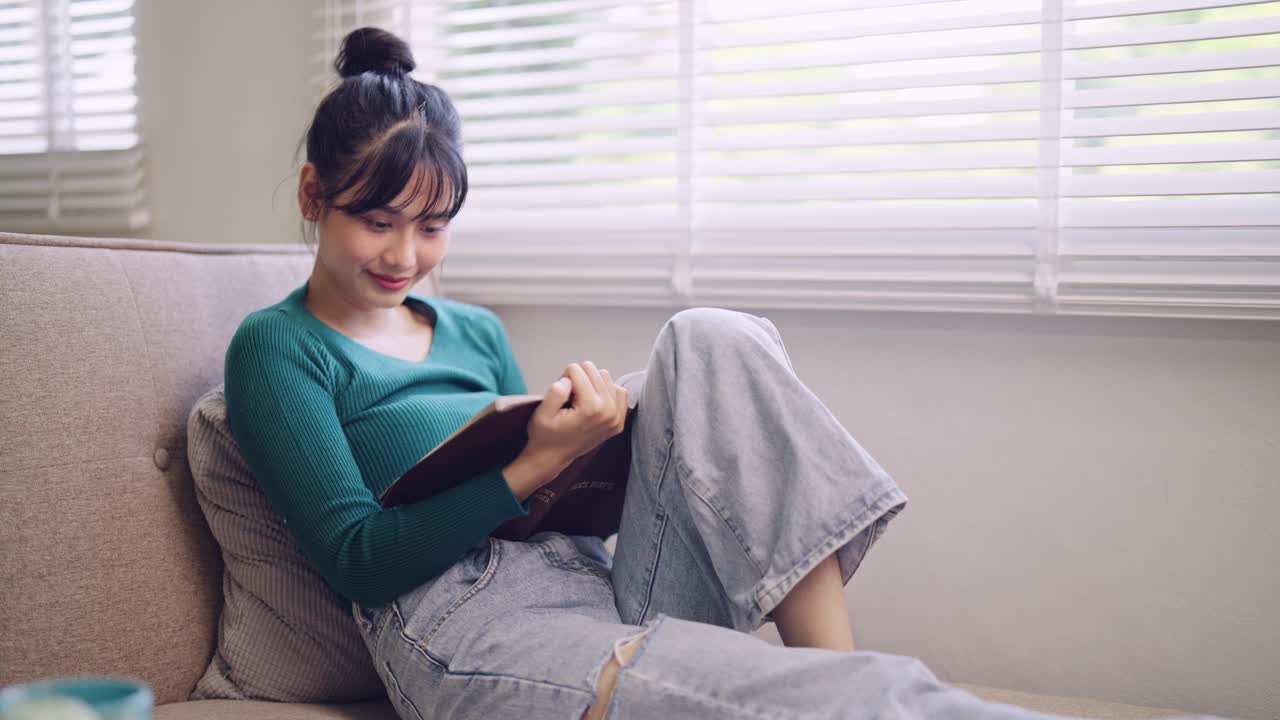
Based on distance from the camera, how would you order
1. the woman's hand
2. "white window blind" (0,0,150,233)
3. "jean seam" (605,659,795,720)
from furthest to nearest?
1. "white window blind" (0,0,150,233)
2. the woman's hand
3. "jean seam" (605,659,795,720)

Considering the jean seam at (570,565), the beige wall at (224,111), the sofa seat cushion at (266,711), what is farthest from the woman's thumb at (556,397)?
the beige wall at (224,111)

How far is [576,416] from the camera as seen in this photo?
105 centimetres

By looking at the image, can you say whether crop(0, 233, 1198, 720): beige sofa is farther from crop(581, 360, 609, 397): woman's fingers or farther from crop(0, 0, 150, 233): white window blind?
crop(0, 0, 150, 233): white window blind

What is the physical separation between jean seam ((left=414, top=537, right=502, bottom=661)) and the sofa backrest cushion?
1.04 ft

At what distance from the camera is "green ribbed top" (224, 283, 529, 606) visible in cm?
106

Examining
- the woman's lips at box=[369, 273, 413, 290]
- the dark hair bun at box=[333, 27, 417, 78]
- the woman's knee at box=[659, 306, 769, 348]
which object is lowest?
the woman's knee at box=[659, 306, 769, 348]

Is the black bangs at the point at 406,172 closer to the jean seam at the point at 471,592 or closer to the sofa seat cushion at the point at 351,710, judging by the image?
the jean seam at the point at 471,592

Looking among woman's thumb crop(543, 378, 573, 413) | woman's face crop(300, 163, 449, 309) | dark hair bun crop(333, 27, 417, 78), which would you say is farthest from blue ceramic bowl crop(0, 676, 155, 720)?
dark hair bun crop(333, 27, 417, 78)

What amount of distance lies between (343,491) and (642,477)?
0.32 m

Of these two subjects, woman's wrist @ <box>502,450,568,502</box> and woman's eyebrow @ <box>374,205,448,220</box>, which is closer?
woman's wrist @ <box>502,450,568,502</box>

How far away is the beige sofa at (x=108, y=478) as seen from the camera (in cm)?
104

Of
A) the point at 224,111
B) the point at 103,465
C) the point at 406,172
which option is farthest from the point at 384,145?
the point at 224,111

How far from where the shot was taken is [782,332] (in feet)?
5.30

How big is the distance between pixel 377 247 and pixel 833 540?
639 mm
